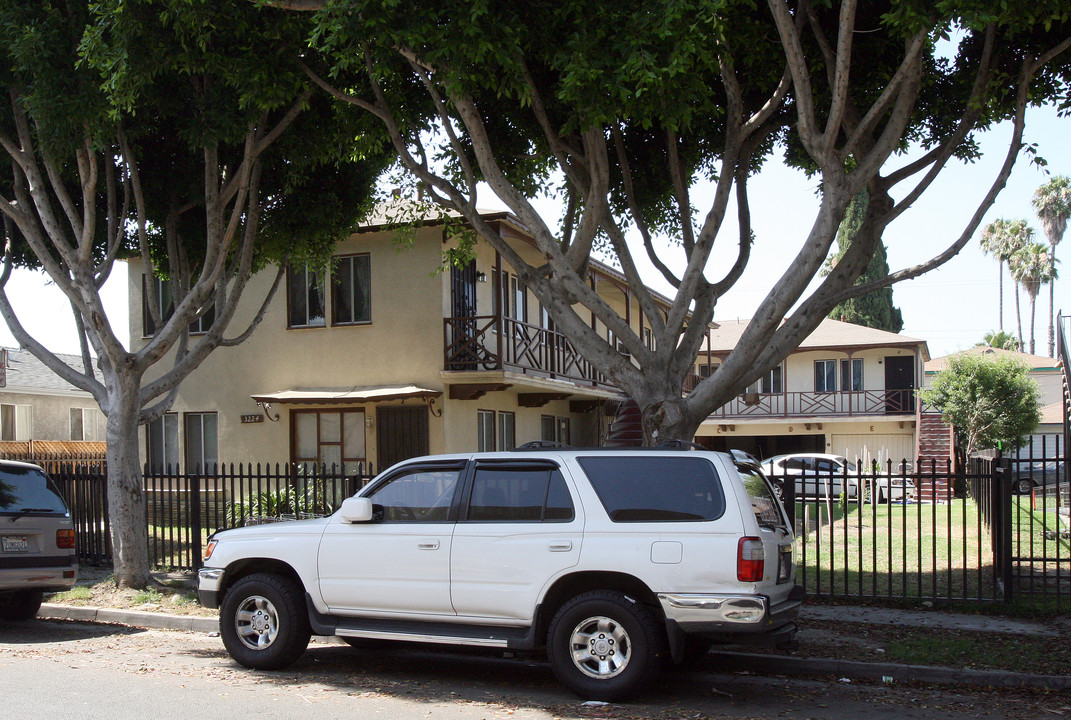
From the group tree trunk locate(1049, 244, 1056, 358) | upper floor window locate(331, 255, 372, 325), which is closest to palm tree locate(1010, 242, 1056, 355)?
tree trunk locate(1049, 244, 1056, 358)

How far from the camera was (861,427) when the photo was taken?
39.0 metres

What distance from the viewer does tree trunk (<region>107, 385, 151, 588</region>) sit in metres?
11.7

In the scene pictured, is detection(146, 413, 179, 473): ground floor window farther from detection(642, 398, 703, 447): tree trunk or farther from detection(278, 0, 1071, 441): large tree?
detection(642, 398, 703, 447): tree trunk

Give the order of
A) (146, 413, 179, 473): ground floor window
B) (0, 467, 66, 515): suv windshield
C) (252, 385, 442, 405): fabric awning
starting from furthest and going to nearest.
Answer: (146, 413, 179, 473): ground floor window < (252, 385, 442, 405): fabric awning < (0, 467, 66, 515): suv windshield

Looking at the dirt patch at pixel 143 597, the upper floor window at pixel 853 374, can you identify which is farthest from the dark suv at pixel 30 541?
the upper floor window at pixel 853 374

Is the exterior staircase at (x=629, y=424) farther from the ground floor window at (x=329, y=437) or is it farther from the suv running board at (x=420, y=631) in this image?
the ground floor window at (x=329, y=437)

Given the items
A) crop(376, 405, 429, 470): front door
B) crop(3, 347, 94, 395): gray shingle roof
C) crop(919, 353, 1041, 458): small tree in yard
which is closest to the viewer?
crop(376, 405, 429, 470): front door

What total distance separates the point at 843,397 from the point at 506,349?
76.2 ft

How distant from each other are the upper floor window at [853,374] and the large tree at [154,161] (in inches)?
1169

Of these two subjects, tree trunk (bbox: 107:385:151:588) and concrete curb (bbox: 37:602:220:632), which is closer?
concrete curb (bbox: 37:602:220:632)

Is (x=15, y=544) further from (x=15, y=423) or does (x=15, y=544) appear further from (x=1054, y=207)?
(x=1054, y=207)

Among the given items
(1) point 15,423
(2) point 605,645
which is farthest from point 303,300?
(1) point 15,423

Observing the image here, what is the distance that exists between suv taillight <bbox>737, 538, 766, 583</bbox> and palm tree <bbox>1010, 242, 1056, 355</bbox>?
70.7 meters

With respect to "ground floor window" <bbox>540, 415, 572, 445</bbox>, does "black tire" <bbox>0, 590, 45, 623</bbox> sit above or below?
below
